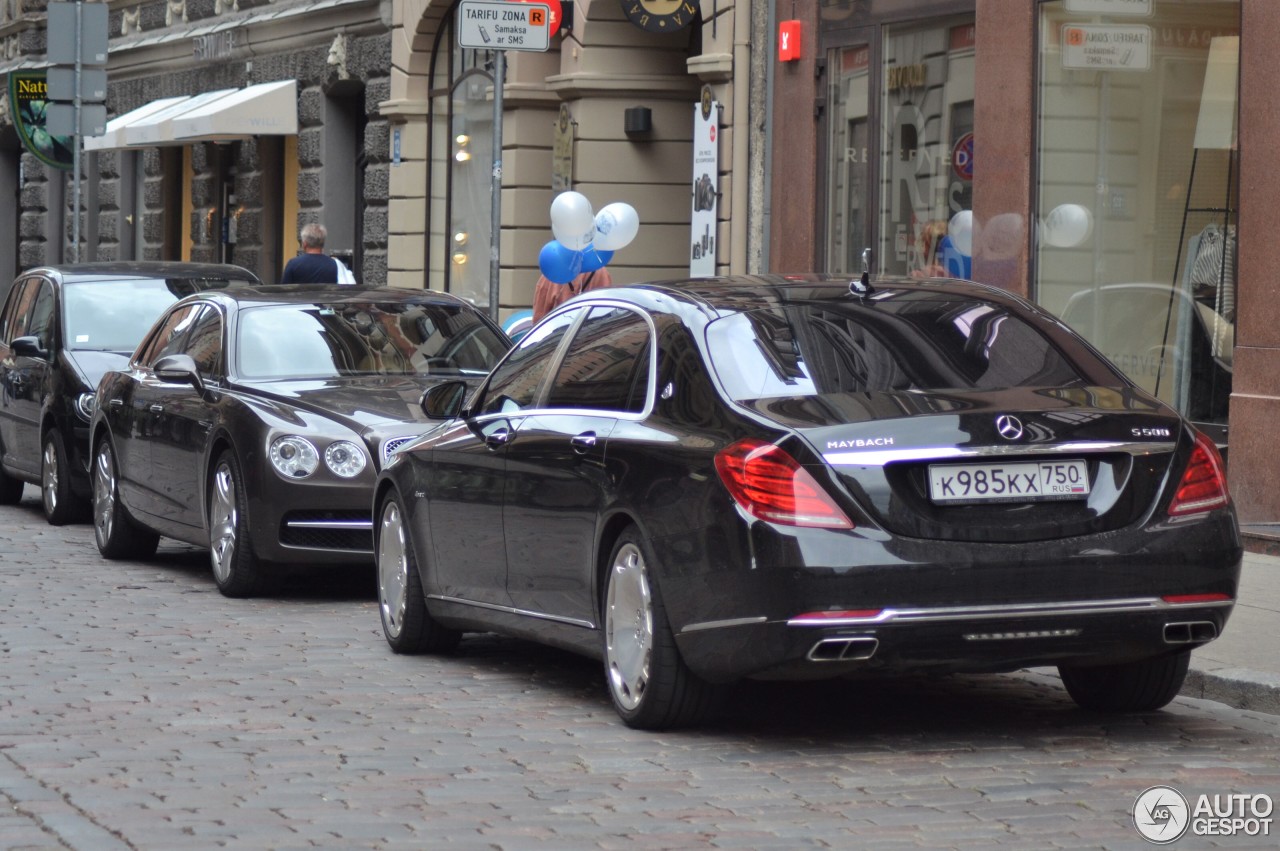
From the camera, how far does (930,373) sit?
716 centimetres

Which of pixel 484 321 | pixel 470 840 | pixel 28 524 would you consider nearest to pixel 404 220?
pixel 28 524

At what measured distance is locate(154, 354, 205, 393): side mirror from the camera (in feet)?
38.2

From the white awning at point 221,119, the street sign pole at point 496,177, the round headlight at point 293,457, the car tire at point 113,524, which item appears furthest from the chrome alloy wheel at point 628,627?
the white awning at point 221,119

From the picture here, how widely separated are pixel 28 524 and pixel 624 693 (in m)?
8.74

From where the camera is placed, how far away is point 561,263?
16844mm

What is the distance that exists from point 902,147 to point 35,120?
1169 cm

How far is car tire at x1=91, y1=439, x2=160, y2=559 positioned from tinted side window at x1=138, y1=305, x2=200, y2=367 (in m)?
0.55

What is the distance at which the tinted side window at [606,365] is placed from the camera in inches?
298

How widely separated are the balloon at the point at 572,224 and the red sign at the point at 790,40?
2.73m

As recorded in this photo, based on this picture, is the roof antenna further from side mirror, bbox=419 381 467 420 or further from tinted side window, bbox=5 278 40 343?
tinted side window, bbox=5 278 40 343

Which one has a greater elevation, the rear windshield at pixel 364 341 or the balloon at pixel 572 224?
the balloon at pixel 572 224

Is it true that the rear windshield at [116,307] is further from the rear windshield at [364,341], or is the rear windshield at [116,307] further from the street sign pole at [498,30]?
the rear windshield at [364,341]

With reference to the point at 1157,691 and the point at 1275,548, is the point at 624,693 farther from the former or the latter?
the point at 1275,548

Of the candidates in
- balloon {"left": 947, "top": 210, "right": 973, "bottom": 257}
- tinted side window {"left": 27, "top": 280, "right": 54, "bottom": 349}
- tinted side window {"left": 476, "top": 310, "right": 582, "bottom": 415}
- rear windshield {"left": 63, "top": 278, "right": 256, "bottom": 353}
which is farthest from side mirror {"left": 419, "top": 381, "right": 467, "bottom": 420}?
balloon {"left": 947, "top": 210, "right": 973, "bottom": 257}
